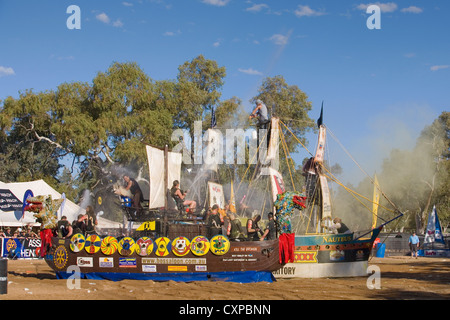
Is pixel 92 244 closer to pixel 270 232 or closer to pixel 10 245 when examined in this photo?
pixel 270 232

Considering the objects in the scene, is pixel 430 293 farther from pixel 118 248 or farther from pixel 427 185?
pixel 427 185

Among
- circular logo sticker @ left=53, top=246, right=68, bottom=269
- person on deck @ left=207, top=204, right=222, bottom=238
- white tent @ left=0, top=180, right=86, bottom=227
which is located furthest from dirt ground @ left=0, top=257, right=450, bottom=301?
white tent @ left=0, top=180, right=86, bottom=227

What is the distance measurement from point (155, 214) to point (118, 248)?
258 centimetres

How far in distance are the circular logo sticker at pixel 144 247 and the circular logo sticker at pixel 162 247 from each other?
211mm

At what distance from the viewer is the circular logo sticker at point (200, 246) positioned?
1447 centimetres

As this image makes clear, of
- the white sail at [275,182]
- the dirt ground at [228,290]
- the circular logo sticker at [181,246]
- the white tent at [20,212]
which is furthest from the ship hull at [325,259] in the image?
the white tent at [20,212]

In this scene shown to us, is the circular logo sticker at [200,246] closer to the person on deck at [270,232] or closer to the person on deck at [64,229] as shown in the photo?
the person on deck at [270,232]

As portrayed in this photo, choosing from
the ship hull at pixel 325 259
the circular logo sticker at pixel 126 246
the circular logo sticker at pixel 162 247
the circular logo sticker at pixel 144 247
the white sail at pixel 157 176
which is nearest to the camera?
the circular logo sticker at pixel 162 247

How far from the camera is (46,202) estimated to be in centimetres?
1644

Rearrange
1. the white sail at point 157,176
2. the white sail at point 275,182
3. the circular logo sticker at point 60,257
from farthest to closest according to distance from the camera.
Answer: the white sail at point 275,182, the white sail at point 157,176, the circular logo sticker at point 60,257

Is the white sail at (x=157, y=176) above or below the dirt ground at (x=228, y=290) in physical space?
above

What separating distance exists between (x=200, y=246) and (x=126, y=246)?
2.27m
